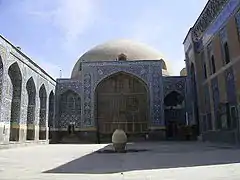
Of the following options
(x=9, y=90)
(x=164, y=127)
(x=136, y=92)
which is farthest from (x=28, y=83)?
(x=164, y=127)

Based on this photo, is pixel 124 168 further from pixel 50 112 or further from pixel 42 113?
pixel 50 112

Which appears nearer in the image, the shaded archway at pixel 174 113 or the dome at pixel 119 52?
the shaded archway at pixel 174 113

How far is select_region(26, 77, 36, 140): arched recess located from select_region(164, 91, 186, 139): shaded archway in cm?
983

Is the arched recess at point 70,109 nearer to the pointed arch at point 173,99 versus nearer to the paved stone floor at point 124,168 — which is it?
the pointed arch at point 173,99

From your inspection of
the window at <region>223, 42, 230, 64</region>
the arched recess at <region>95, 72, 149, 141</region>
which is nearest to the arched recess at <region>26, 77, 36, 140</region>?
the arched recess at <region>95, 72, 149, 141</region>

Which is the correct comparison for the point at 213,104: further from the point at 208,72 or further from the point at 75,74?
the point at 75,74

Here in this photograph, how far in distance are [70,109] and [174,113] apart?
26.5 ft

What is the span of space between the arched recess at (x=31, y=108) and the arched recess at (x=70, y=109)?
14.5ft

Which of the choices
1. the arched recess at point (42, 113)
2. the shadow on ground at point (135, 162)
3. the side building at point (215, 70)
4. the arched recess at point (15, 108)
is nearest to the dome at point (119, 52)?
the arched recess at point (42, 113)

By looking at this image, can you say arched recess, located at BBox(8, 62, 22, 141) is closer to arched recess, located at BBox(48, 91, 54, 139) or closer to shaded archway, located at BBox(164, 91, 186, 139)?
arched recess, located at BBox(48, 91, 54, 139)

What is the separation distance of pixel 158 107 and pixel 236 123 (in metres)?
9.01

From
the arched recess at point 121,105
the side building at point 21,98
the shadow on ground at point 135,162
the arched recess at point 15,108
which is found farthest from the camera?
the arched recess at point 121,105

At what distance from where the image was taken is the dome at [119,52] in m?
26.3

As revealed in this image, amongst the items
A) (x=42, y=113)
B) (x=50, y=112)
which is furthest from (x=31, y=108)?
(x=50, y=112)
